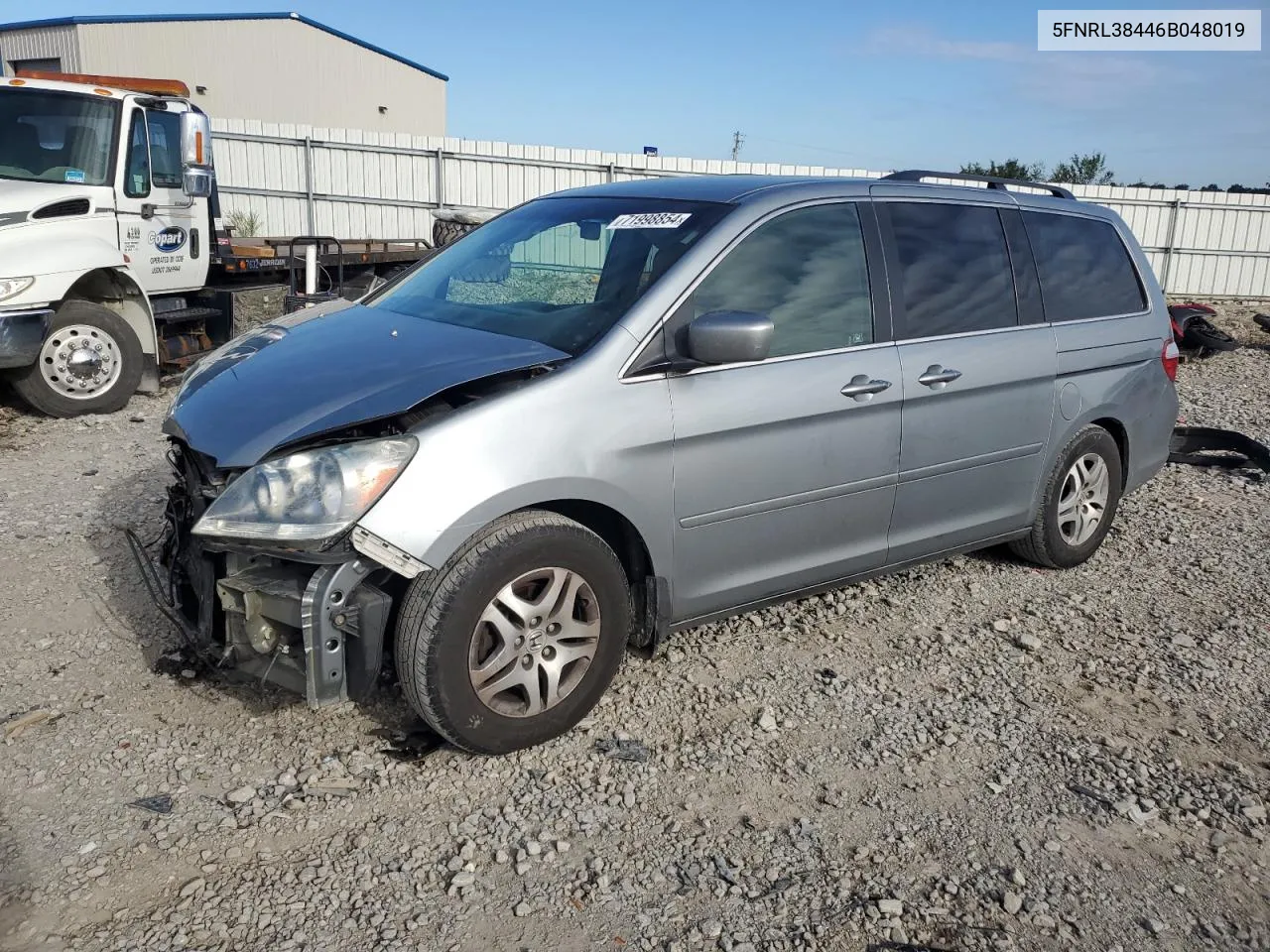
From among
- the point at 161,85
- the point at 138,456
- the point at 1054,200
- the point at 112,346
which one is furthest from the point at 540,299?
the point at 161,85

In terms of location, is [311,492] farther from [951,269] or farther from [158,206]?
[158,206]

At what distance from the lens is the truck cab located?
7.45 m

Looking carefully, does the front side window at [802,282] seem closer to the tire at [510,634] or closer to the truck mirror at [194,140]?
the tire at [510,634]

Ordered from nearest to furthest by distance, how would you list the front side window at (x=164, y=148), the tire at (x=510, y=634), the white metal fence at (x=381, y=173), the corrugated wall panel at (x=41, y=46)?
the tire at (x=510, y=634)
the front side window at (x=164, y=148)
the white metal fence at (x=381, y=173)
the corrugated wall panel at (x=41, y=46)

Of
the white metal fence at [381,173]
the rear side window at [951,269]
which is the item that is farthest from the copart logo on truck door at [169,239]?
the white metal fence at [381,173]

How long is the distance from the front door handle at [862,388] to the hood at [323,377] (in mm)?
1234

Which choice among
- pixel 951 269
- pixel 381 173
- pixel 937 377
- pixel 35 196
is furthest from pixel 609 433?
pixel 381 173

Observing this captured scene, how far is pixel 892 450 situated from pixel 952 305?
775 mm

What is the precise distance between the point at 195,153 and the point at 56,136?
→ 1.06 metres

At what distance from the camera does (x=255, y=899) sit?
2652mm

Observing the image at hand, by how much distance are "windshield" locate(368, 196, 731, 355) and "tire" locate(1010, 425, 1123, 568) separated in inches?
94.3

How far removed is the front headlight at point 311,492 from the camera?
293 cm

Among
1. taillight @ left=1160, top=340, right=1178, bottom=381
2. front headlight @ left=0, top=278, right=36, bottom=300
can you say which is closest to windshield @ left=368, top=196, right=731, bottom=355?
taillight @ left=1160, top=340, right=1178, bottom=381

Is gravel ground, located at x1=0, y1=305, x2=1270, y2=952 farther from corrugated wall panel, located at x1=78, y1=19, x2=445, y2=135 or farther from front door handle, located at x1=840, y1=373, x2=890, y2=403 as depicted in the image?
corrugated wall panel, located at x1=78, y1=19, x2=445, y2=135
